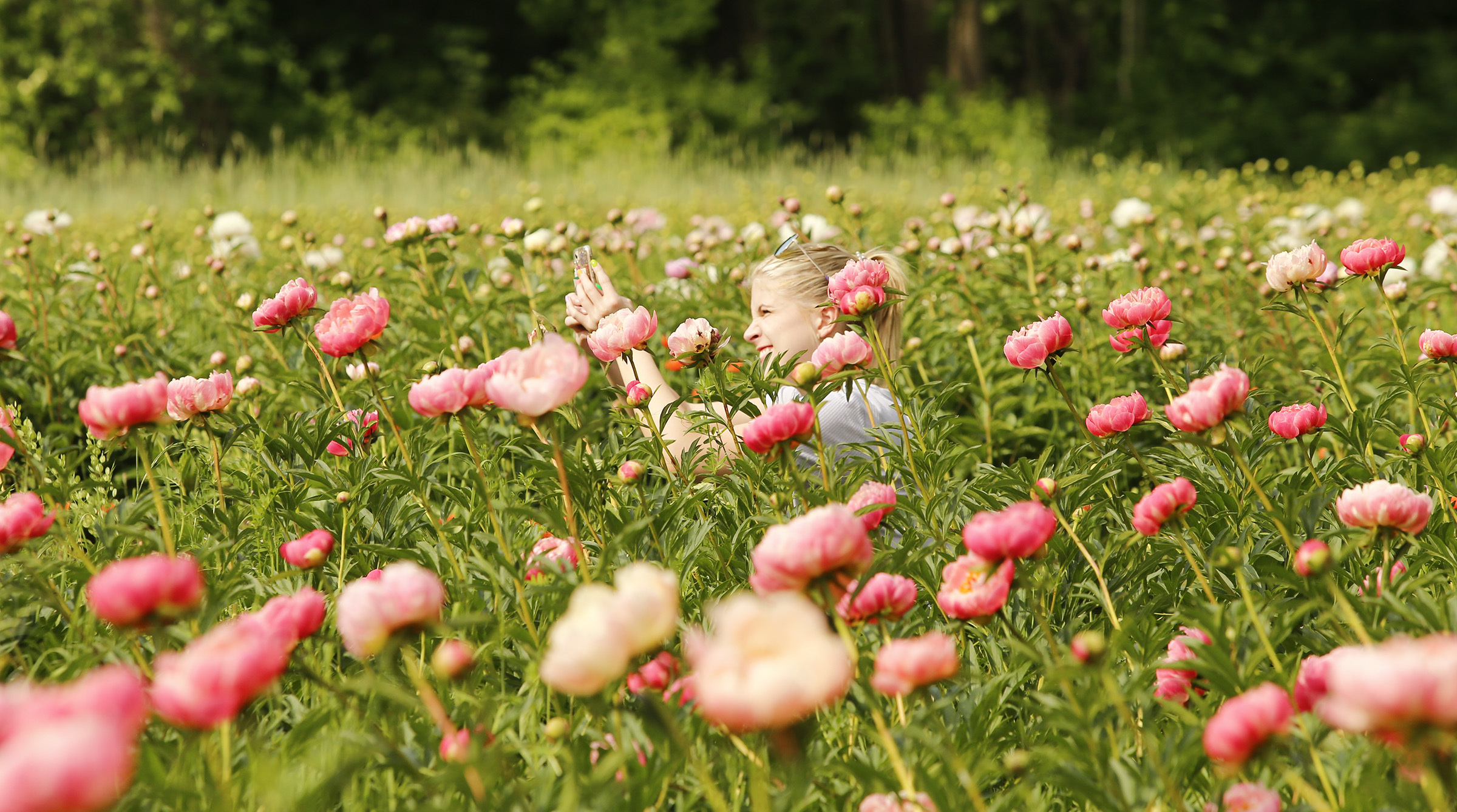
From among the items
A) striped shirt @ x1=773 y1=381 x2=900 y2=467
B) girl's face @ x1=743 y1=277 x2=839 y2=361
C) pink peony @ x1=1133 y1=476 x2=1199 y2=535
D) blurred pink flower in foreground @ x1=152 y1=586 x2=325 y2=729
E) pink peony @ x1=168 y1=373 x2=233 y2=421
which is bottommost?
striped shirt @ x1=773 y1=381 x2=900 y2=467

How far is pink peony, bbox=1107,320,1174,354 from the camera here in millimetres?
1968

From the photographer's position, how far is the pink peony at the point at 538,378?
4.22 feet

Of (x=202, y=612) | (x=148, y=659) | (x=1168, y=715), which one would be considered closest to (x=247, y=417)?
(x=148, y=659)

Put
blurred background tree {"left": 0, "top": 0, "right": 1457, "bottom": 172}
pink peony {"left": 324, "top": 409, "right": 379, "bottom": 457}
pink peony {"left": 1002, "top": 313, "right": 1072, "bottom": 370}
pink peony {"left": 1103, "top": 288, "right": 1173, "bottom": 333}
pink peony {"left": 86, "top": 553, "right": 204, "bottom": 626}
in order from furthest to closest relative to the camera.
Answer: blurred background tree {"left": 0, "top": 0, "right": 1457, "bottom": 172}, pink peony {"left": 324, "top": 409, "right": 379, "bottom": 457}, pink peony {"left": 1103, "top": 288, "right": 1173, "bottom": 333}, pink peony {"left": 1002, "top": 313, "right": 1072, "bottom": 370}, pink peony {"left": 86, "top": 553, "right": 204, "bottom": 626}

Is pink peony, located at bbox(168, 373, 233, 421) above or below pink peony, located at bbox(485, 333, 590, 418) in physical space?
below

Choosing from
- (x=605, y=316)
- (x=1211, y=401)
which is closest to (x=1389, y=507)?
(x=1211, y=401)

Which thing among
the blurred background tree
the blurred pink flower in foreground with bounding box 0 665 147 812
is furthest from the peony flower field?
the blurred background tree

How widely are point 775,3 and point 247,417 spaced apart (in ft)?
67.3

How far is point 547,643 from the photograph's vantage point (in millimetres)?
1543

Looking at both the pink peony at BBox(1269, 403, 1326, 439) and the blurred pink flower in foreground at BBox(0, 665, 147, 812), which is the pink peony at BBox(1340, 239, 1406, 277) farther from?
the blurred pink flower in foreground at BBox(0, 665, 147, 812)

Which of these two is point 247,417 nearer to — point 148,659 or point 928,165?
point 148,659

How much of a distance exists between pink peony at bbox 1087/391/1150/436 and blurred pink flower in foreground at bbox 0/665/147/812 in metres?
1.57

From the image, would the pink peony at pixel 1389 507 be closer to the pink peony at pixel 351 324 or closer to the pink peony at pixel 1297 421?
the pink peony at pixel 1297 421

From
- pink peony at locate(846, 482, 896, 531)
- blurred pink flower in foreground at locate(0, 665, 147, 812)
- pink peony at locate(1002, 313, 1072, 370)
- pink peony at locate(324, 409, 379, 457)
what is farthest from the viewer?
pink peony at locate(324, 409, 379, 457)
